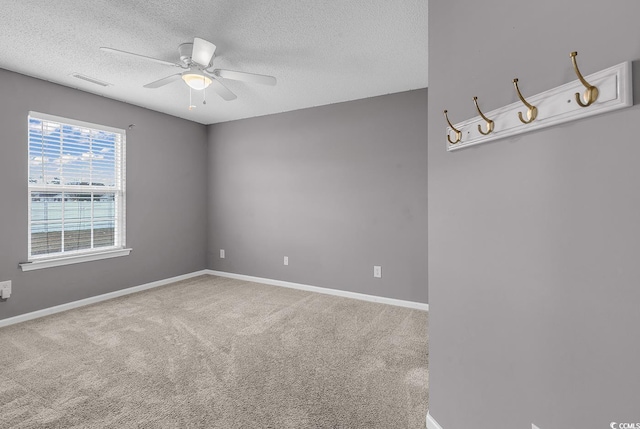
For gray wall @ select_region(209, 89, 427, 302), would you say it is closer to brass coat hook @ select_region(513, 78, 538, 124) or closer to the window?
the window

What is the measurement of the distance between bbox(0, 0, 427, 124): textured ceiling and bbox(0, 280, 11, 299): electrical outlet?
2.08 metres

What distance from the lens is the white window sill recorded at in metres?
3.18

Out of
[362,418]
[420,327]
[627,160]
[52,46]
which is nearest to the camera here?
[627,160]

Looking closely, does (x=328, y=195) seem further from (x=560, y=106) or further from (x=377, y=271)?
(x=560, y=106)

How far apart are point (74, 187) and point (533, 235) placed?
4347mm

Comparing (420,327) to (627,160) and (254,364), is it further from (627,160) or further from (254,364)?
(627,160)

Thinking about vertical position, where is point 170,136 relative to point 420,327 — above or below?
above

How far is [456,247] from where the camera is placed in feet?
4.77

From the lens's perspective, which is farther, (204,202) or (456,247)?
(204,202)

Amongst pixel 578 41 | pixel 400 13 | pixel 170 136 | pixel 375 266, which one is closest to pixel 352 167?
pixel 375 266

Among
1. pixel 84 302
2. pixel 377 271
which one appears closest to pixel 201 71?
pixel 377 271

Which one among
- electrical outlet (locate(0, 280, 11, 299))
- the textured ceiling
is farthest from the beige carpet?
the textured ceiling

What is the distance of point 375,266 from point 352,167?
1276 millimetres

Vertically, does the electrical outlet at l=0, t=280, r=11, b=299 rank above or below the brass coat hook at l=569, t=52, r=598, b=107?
below
